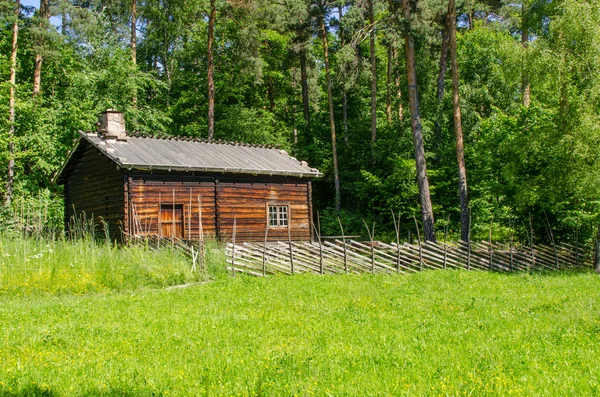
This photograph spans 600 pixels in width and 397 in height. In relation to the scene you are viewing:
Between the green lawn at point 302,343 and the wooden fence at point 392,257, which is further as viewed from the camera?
the wooden fence at point 392,257

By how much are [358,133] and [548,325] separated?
27.1 metres

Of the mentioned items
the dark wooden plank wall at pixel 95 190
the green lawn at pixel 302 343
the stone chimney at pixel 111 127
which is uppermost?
the stone chimney at pixel 111 127

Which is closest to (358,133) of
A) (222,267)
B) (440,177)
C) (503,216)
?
(440,177)

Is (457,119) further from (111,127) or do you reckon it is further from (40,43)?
(40,43)

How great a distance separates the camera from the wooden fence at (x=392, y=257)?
15836mm

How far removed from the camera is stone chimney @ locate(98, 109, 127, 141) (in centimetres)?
2147

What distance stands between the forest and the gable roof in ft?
11.4

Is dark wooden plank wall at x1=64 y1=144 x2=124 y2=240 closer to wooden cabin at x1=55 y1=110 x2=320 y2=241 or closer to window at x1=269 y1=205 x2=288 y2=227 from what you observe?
wooden cabin at x1=55 y1=110 x2=320 y2=241

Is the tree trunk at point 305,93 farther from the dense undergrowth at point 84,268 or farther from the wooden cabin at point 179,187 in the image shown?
the dense undergrowth at point 84,268

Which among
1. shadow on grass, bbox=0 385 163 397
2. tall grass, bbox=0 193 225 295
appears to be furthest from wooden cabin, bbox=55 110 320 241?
shadow on grass, bbox=0 385 163 397

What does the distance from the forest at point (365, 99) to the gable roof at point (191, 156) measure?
11.4ft

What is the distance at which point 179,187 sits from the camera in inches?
821

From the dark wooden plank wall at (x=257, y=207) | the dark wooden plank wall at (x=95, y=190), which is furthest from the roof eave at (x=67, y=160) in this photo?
the dark wooden plank wall at (x=257, y=207)

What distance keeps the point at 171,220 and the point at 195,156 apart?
2.89m
